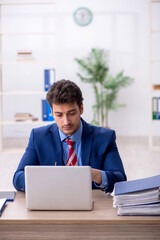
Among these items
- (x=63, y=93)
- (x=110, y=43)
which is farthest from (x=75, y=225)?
(x=110, y=43)

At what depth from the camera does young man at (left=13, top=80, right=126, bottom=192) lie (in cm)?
191

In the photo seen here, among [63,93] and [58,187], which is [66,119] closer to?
[63,93]

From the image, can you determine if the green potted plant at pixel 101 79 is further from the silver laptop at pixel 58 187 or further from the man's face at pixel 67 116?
the silver laptop at pixel 58 187

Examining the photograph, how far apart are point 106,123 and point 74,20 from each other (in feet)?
6.25

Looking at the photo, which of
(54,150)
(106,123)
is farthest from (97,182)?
(106,123)

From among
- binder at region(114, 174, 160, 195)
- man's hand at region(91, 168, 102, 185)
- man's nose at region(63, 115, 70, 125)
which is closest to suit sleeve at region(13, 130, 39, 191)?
man's nose at region(63, 115, 70, 125)

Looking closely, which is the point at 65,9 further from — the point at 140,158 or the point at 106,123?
the point at 140,158

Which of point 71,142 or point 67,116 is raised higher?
point 67,116

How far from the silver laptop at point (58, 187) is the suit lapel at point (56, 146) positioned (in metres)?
0.47

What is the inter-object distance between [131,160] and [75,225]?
3547 millimetres

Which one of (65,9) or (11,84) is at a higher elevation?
(65,9)

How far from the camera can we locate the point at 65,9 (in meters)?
6.66

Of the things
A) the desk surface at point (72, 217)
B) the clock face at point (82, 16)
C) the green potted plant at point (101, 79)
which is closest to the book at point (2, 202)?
the desk surface at point (72, 217)

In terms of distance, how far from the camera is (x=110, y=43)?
6.70 meters
